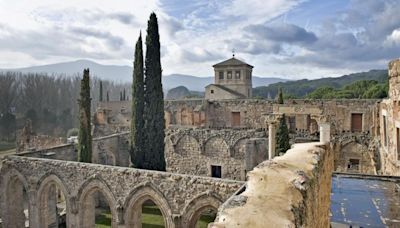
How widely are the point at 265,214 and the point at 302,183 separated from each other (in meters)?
1.08

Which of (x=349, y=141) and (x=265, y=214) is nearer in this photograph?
(x=265, y=214)

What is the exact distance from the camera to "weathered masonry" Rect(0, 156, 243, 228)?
10270 mm

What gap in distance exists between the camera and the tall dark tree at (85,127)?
16.3 meters

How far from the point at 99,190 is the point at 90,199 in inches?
28.1

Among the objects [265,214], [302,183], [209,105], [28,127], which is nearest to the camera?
[265,214]

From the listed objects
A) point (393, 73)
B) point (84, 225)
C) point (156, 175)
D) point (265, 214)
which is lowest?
point (84, 225)

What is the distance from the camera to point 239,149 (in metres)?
19.2

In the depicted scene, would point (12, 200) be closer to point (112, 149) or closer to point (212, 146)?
point (112, 149)

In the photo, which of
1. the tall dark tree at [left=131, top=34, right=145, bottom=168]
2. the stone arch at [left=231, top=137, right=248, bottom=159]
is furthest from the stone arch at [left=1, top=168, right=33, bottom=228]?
the stone arch at [left=231, top=137, right=248, bottom=159]

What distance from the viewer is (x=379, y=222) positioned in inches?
224

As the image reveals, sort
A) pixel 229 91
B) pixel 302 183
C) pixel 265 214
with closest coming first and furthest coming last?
pixel 265 214, pixel 302 183, pixel 229 91

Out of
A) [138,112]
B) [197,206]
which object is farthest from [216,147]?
[197,206]

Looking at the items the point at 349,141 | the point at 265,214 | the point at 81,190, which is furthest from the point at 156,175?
the point at 349,141

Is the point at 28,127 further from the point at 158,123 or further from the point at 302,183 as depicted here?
the point at 302,183
